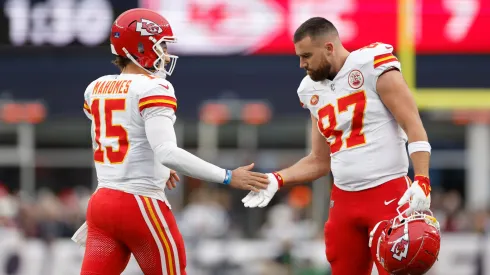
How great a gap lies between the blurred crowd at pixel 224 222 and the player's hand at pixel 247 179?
6.19 metres

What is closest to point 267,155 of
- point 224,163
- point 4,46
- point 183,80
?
point 224,163

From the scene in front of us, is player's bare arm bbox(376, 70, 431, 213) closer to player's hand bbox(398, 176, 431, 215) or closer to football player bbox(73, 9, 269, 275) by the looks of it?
player's hand bbox(398, 176, 431, 215)

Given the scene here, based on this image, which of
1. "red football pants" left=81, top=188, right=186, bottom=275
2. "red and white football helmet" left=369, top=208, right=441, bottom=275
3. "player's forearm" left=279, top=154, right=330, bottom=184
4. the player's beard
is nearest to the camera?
"red and white football helmet" left=369, top=208, right=441, bottom=275

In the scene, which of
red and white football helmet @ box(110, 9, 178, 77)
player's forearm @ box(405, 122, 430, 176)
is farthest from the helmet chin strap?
player's forearm @ box(405, 122, 430, 176)

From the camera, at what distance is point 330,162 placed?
6418mm

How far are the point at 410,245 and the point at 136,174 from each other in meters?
1.43

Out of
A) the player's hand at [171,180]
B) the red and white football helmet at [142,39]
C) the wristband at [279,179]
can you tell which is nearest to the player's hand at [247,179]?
the wristband at [279,179]

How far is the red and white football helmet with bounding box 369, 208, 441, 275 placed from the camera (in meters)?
5.55

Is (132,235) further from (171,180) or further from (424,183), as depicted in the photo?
(424,183)

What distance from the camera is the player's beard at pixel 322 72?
6.02 meters

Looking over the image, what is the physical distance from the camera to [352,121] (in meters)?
5.95

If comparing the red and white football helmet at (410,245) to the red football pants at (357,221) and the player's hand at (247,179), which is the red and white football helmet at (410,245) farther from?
the player's hand at (247,179)

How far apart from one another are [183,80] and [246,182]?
1106cm

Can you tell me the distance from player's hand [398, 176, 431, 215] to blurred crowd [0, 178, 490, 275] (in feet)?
21.6
